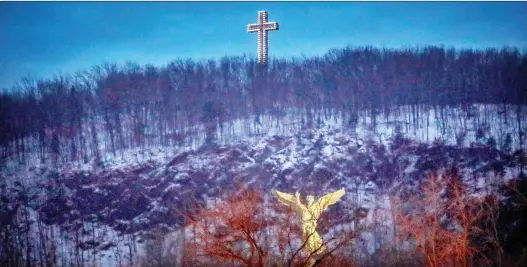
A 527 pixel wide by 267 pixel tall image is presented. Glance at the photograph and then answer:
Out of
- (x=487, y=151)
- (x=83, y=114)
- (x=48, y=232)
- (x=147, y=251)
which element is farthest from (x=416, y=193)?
(x=83, y=114)

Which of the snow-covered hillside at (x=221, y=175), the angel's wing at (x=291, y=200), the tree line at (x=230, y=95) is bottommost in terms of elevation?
the snow-covered hillside at (x=221, y=175)

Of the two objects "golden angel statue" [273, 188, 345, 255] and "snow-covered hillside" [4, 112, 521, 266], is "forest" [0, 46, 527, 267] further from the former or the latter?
"golden angel statue" [273, 188, 345, 255]

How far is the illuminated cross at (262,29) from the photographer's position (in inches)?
617

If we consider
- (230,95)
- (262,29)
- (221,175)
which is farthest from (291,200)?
(230,95)

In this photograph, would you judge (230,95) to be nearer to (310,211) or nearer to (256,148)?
(256,148)

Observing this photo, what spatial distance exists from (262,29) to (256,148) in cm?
758

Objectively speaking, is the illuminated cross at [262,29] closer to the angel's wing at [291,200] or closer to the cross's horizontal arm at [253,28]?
the cross's horizontal arm at [253,28]

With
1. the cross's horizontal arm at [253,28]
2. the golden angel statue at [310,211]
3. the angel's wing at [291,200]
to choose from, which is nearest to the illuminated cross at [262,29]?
the cross's horizontal arm at [253,28]

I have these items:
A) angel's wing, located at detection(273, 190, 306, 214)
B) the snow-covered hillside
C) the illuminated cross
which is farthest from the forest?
angel's wing, located at detection(273, 190, 306, 214)

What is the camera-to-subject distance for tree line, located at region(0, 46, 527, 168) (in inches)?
883

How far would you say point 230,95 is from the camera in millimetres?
25422

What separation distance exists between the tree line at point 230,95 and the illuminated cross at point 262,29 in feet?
26.2

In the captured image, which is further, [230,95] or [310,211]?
[230,95]

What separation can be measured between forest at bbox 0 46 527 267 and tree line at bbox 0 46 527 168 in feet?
0.24
